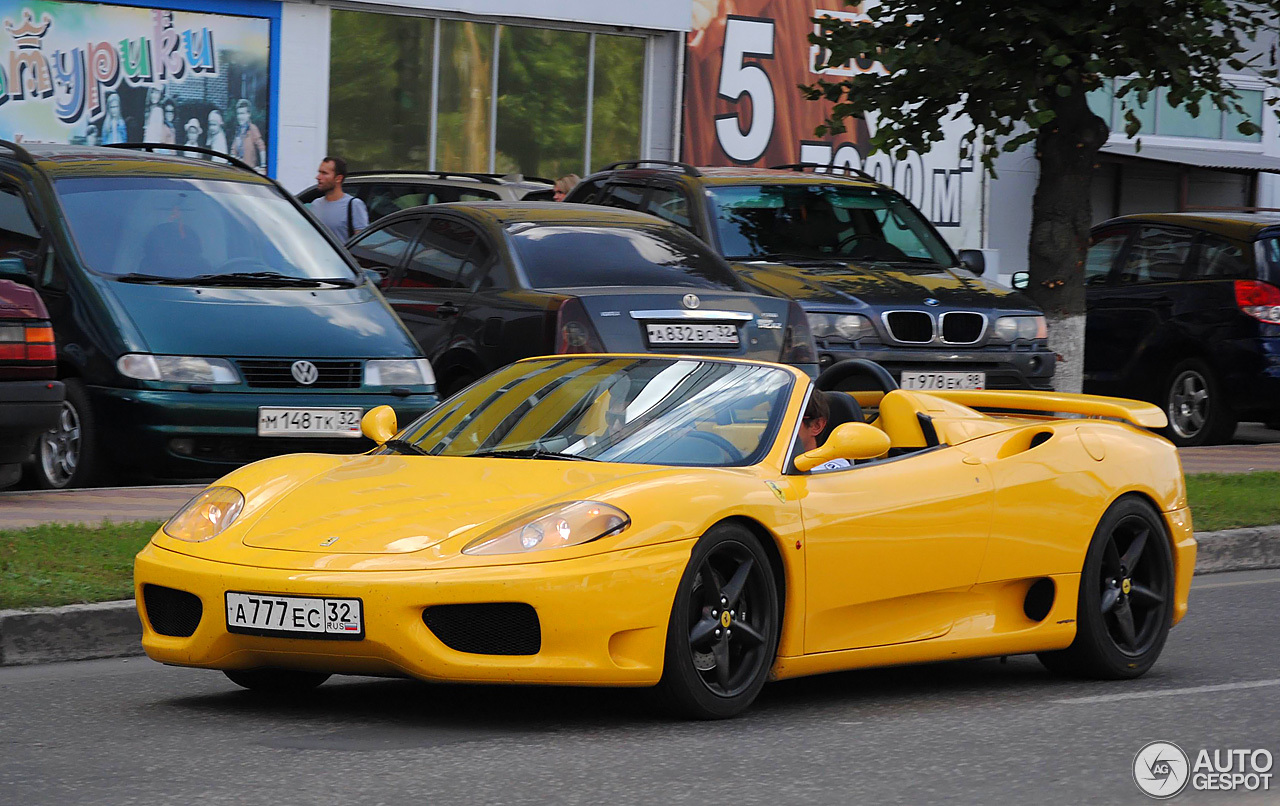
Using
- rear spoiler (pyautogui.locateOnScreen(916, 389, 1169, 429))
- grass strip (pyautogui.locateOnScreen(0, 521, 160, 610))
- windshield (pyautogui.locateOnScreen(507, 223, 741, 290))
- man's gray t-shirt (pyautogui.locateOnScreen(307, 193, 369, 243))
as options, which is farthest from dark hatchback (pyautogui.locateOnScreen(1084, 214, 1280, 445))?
grass strip (pyautogui.locateOnScreen(0, 521, 160, 610))

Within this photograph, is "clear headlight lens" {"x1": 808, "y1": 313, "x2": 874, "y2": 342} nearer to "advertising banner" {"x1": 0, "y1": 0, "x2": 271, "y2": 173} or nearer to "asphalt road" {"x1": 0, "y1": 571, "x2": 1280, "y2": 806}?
"asphalt road" {"x1": 0, "y1": 571, "x2": 1280, "y2": 806}

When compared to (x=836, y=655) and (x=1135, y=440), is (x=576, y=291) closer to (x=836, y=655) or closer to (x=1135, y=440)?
(x=1135, y=440)

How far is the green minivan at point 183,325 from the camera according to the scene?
408 inches

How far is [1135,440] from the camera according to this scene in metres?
7.56

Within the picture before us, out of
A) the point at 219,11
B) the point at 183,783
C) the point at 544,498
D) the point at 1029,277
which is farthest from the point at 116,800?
the point at 219,11

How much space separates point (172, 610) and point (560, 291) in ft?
18.3

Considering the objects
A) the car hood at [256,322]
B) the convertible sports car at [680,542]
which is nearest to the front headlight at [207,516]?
the convertible sports car at [680,542]

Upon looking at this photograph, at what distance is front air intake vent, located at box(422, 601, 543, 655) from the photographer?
565 centimetres

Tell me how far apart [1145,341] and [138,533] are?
9.50 metres

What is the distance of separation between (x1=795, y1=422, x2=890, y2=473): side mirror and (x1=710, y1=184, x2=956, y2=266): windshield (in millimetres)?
7170

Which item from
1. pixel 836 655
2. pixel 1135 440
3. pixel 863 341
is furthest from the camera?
pixel 863 341

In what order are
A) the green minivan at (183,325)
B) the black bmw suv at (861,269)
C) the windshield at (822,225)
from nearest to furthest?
the green minivan at (183,325) → the black bmw suv at (861,269) → the windshield at (822,225)

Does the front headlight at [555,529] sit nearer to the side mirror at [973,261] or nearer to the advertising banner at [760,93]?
the side mirror at [973,261]

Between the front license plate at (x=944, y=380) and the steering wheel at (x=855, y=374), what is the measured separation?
5.02 m
